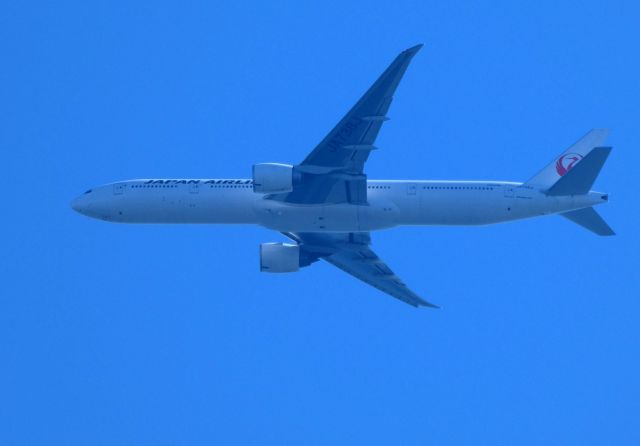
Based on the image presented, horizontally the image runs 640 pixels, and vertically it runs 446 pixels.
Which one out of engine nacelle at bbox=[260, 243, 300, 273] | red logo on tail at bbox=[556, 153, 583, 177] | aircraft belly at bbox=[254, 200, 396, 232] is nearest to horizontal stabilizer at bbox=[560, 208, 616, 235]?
red logo on tail at bbox=[556, 153, 583, 177]

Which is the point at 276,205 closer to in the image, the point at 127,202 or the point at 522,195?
the point at 127,202

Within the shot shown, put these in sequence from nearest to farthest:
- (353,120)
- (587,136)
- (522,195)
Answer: (353,120)
(522,195)
(587,136)

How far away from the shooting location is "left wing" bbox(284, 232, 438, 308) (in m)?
66.8

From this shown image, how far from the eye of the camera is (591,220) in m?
60.0

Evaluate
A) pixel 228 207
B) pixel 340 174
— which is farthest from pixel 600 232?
pixel 228 207

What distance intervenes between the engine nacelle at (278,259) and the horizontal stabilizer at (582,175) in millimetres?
15280

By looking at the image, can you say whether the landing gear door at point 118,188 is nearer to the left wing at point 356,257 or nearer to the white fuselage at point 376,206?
the white fuselage at point 376,206

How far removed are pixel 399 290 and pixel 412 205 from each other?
32.4ft

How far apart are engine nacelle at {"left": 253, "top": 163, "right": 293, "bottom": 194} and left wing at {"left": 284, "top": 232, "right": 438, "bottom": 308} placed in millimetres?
8415

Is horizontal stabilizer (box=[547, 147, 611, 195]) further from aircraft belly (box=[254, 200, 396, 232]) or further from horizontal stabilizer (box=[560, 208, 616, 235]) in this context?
aircraft belly (box=[254, 200, 396, 232])

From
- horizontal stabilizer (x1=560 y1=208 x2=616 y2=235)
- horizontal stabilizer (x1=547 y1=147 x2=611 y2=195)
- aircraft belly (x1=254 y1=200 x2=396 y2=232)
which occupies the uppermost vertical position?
horizontal stabilizer (x1=547 y1=147 x2=611 y2=195)

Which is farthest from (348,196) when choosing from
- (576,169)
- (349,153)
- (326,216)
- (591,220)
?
(591,220)

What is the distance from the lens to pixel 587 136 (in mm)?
64938

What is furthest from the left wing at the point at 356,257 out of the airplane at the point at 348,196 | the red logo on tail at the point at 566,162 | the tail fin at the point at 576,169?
the red logo on tail at the point at 566,162
